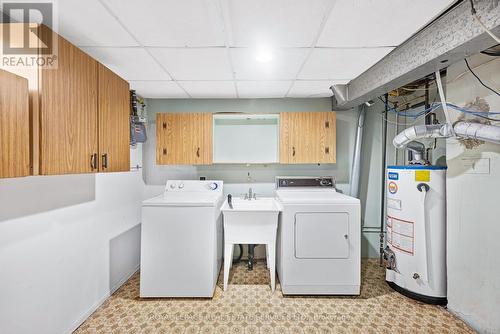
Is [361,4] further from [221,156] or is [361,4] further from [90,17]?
[221,156]

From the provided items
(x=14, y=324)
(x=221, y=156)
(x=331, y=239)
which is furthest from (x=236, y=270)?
(x=14, y=324)

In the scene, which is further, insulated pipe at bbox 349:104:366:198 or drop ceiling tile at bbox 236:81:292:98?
insulated pipe at bbox 349:104:366:198

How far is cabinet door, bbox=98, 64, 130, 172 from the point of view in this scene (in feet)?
5.99

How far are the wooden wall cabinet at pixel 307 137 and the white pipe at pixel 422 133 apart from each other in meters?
0.80

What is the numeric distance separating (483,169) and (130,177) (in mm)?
3679

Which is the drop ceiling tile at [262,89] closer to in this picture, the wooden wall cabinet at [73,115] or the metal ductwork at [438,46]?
the metal ductwork at [438,46]

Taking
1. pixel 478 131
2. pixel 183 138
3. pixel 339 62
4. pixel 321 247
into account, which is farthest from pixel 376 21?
pixel 183 138

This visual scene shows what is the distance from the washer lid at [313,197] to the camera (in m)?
2.41

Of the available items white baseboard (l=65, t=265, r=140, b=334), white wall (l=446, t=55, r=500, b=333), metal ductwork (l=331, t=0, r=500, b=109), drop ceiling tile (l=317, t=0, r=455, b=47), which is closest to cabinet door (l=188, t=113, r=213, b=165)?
white baseboard (l=65, t=265, r=140, b=334)

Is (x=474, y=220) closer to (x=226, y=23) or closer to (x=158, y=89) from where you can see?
(x=226, y=23)

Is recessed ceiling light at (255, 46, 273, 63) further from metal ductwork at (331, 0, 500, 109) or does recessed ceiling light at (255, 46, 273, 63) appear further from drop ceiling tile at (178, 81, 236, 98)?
metal ductwork at (331, 0, 500, 109)

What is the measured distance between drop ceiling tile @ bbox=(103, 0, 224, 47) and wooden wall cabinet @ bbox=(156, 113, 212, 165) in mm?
1326

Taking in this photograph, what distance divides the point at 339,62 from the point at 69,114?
2219mm

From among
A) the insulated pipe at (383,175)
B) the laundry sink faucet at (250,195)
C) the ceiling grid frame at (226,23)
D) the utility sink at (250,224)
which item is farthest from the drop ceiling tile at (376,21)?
the laundry sink faucet at (250,195)
